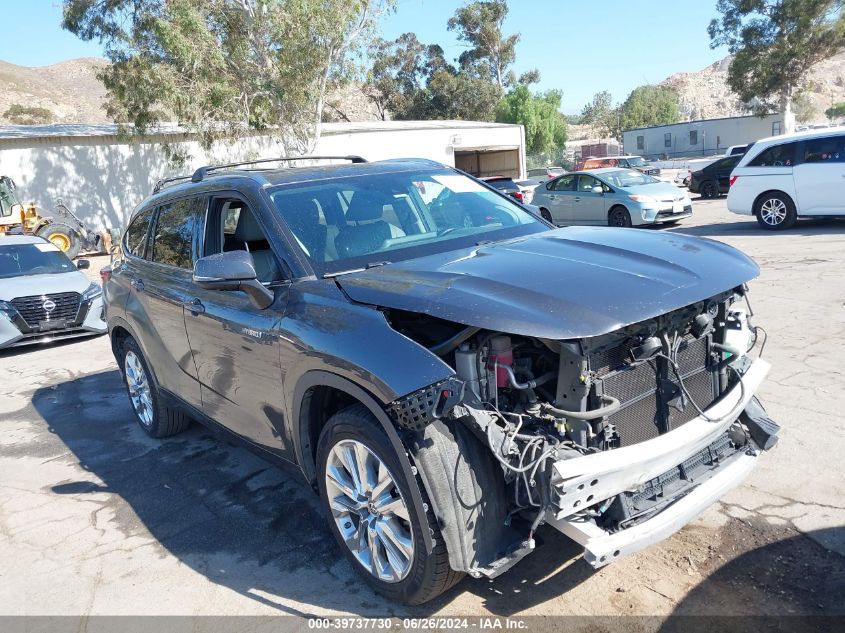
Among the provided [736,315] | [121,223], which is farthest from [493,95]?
[736,315]

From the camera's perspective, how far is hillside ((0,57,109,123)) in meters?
97.7

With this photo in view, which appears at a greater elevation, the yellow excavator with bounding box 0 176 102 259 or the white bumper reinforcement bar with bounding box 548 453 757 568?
the yellow excavator with bounding box 0 176 102 259

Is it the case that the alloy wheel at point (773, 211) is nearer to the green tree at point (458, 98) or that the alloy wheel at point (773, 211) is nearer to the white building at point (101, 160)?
the white building at point (101, 160)

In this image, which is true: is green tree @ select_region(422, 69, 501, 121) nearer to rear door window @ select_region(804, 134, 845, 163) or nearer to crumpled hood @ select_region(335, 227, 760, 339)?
rear door window @ select_region(804, 134, 845, 163)

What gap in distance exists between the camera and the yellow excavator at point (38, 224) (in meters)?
19.9

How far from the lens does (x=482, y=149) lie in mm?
36219

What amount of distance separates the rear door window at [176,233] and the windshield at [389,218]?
97cm

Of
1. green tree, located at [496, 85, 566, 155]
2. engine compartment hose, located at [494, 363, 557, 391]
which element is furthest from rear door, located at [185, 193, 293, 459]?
green tree, located at [496, 85, 566, 155]

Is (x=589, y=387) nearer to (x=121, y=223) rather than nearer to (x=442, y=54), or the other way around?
(x=121, y=223)

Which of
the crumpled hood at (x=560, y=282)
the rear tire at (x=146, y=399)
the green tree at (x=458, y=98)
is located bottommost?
the rear tire at (x=146, y=399)

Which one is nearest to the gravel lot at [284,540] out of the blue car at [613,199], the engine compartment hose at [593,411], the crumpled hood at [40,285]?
the engine compartment hose at [593,411]

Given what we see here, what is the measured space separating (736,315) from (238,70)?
19376 mm

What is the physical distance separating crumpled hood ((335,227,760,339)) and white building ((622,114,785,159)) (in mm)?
55606

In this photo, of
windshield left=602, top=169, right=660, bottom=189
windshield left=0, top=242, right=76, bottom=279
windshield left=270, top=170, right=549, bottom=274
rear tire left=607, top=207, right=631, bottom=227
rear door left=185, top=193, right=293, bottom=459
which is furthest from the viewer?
windshield left=602, top=169, right=660, bottom=189
